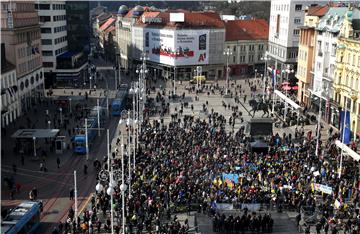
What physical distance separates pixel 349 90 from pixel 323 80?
896 centimetres

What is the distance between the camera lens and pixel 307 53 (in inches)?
2805

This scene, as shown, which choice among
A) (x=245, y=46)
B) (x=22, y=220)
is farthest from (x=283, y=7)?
(x=22, y=220)

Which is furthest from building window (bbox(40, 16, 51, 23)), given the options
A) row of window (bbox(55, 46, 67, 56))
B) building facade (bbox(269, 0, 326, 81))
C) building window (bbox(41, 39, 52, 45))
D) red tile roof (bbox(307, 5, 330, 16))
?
red tile roof (bbox(307, 5, 330, 16))

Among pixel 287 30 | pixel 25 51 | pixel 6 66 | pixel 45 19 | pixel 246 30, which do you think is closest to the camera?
pixel 6 66

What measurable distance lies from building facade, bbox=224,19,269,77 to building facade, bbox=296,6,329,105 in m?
33.1

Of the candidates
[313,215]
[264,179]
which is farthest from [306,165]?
[313,215]

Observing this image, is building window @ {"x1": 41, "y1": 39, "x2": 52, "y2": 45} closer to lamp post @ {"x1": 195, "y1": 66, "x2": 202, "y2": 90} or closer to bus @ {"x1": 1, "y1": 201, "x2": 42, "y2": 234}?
lamp post @ {"x1": 195, "y1": 66, "x2": 202, "y2": 90}

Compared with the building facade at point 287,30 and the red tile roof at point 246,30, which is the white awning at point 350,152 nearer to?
the building facade at point 287,30

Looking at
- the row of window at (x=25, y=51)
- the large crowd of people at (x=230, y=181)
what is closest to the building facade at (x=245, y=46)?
the row of window at (x=25, y=51)

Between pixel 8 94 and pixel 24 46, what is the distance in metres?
11.3

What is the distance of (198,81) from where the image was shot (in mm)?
94125

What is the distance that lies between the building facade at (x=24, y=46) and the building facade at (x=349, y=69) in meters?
43.6

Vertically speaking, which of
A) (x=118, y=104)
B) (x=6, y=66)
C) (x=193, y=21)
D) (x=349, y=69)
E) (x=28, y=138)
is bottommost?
(x=118, y=104)

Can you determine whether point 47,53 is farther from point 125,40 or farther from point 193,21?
point 125,40
